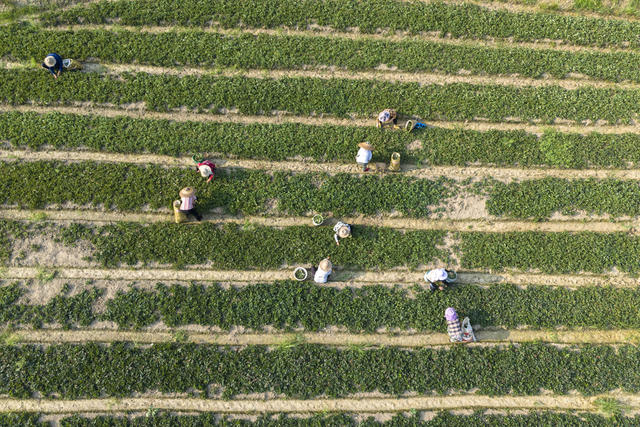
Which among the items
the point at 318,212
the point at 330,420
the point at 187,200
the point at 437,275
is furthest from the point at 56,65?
the point at 330,420

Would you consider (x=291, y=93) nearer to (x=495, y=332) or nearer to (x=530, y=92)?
(x=530, y=92)

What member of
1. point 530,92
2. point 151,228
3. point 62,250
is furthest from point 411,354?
point 62,250

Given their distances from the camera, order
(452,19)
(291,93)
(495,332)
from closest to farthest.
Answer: (495,332), (291,93), (452,19)

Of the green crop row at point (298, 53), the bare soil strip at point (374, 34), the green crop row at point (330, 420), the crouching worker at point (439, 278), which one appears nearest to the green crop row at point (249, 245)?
the crouching worker at point (439, 278)

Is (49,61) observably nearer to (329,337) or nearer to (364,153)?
(364,153)

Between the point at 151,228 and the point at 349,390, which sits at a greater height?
the point at 151,228

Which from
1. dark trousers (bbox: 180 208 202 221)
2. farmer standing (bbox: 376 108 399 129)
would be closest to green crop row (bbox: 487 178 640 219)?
farmer standing (bbox: 376 108 399 129)
